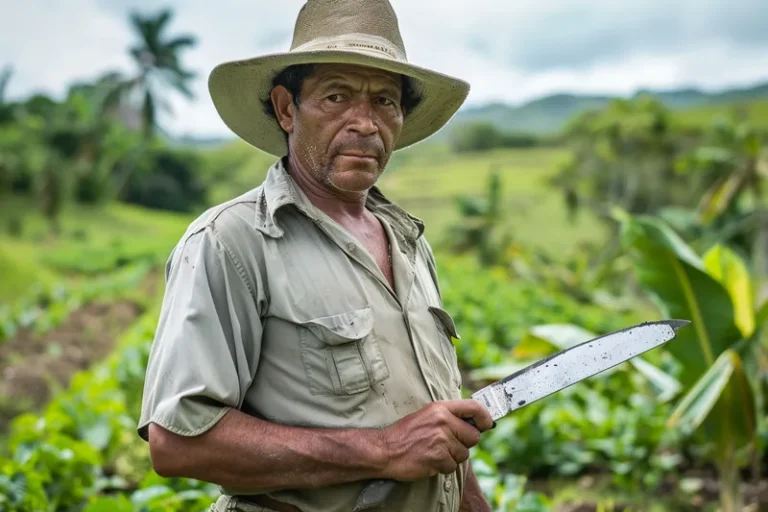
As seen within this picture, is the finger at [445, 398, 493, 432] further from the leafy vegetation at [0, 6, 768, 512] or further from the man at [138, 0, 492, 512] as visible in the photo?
the leafy vegetation at [0, 6, 768, 512]

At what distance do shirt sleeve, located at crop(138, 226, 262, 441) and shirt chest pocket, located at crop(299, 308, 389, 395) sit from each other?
0.12 m

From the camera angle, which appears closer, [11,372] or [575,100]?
[11,372]

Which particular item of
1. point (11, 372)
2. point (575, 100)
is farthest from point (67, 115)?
point (575, 100)

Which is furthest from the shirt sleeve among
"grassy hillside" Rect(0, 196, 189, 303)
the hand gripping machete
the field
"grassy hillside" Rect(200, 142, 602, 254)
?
"grassy hillside" Rect(200, 142, 602, 254)

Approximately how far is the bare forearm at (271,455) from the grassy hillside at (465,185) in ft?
84.7

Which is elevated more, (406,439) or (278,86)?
(278,86)

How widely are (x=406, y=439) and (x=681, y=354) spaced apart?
3434mm

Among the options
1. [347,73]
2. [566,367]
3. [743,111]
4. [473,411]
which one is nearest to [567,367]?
[566,367]

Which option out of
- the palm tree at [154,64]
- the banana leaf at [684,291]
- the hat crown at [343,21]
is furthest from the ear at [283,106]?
the palm tree at [154,64]

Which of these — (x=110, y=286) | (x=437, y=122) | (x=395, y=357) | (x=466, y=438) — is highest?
(x=437, y=122)

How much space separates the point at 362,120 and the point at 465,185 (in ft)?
156

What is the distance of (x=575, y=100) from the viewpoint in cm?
15500

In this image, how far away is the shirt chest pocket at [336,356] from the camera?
1848 mm

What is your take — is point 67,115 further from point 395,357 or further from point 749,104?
point 395,357
